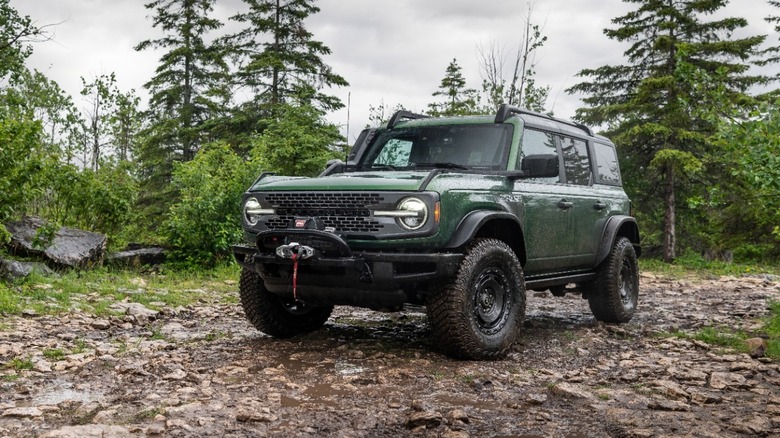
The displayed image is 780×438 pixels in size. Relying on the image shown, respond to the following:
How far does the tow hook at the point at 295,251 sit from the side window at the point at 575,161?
3.03m

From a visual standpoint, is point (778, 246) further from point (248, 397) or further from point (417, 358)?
point (248, 397)

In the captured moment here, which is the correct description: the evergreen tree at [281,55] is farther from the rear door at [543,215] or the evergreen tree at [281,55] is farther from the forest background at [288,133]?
the rear door at [543,215]

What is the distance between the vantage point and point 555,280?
650cm

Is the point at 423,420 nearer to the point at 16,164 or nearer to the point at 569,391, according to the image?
the point at 569,391

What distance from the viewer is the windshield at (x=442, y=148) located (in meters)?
5.98

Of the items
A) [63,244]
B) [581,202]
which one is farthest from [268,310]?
[63,244]

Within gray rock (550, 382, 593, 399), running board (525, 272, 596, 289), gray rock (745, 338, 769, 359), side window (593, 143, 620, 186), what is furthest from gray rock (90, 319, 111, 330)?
A: gray rock (745, 338, 769, 359)

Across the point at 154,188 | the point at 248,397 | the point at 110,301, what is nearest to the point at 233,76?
the point at 154,188

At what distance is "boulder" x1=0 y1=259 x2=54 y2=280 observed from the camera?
28.1 ft

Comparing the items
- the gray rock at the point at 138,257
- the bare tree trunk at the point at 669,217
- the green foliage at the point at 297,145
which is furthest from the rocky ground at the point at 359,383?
the bare tree trunk at the point at 669,217

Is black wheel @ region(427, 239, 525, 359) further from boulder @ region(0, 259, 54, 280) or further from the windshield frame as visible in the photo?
boulder @ region(0, 259, 54, 280)

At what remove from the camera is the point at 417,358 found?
531cm

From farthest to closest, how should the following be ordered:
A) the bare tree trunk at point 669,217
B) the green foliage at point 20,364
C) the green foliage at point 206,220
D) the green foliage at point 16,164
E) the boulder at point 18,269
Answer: the bare tree trunk at point 669,217 < the green foliage at point 206,220 < the boulder at point 18,269 < the green foliage at point 16,164 < the green foliage at point 20,364

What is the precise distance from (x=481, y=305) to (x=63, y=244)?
24.3ft
